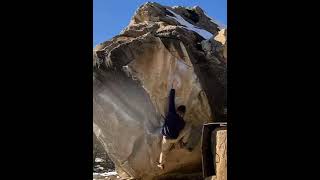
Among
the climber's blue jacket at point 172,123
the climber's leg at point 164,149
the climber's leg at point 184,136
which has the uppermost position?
the climber's blue jacket at point 172,123

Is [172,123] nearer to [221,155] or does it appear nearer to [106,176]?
[106,176]

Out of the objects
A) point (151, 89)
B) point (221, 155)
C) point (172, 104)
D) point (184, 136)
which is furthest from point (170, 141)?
point (221, 155)

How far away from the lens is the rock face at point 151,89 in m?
9.27

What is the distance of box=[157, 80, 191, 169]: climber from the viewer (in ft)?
30.0

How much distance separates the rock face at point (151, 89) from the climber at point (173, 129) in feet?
0.43

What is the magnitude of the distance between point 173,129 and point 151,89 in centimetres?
103

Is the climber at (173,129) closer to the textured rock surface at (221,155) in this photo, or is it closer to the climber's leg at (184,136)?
the climber's leg at (184,136)

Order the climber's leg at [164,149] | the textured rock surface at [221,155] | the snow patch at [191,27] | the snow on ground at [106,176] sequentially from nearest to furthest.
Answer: the textured rock surface at [221,155]
the climber's leg at [164,149]
the snow patch at [191,27]
the snow on ground at [106,176]

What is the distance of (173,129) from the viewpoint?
924 cm

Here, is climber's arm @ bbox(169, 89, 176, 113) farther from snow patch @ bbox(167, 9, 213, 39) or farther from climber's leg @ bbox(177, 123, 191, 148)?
snow patch @ bbox(167, 9, 213, 39)

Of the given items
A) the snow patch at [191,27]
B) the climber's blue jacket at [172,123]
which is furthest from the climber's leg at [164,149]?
the snow patch at [191,27]
